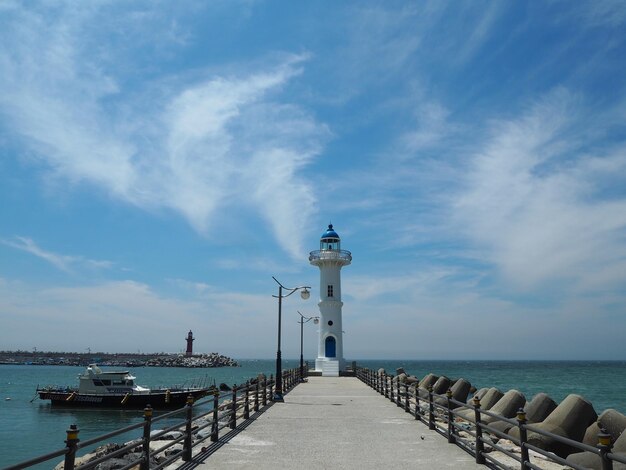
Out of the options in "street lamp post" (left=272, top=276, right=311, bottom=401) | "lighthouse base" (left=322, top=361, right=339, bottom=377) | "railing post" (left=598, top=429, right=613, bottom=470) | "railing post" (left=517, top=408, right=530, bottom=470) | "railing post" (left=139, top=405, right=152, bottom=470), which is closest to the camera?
"railing post" (left=598, top=429, right=613, bottom=470)

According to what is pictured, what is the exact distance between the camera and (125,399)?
4116 cm

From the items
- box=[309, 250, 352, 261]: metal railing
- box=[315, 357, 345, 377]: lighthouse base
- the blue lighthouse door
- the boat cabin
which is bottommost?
the boat cabin

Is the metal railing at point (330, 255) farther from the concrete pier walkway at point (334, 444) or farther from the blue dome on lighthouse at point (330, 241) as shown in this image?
the concrete pier walkway at point (334, 444)

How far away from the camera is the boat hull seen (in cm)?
4066

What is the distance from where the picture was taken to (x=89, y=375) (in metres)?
44.0

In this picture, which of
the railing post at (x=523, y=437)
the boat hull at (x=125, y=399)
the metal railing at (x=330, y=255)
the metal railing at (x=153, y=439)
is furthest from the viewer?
the metal railing at (x=330, y=255)

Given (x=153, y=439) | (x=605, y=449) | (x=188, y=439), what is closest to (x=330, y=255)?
(x=188, y=439)

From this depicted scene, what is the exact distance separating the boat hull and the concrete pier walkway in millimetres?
26427

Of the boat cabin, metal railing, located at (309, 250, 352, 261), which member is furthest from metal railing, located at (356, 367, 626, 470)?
the boat cabin

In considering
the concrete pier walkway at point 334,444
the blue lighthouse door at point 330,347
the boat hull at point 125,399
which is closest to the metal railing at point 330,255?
the blue lighthouse door at point 330,347

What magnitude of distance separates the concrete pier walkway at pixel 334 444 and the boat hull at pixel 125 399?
26427 mm

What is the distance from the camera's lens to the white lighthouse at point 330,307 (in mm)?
41750

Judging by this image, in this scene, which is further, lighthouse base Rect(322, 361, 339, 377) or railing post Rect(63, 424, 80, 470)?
lighthouse base Rect(322, 361, 339, 377)

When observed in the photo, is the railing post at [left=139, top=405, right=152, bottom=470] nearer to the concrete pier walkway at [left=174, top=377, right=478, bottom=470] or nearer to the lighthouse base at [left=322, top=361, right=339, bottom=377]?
the concrete pier walkway at [left=174, top=377, right=478, bottom=470]
